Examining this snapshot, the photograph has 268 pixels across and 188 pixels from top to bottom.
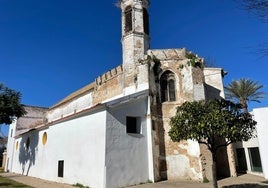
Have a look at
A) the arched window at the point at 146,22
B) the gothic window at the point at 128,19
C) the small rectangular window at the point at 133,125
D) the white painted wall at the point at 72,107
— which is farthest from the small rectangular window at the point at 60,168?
the arched window at the point at 146,22

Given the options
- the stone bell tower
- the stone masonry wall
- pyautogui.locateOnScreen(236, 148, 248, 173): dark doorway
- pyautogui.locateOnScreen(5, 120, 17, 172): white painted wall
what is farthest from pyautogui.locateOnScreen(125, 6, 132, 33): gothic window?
pyautogui.locateOnScreen(5, 120, 17, 172): white painted wall

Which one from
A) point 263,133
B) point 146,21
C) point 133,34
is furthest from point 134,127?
point 146,21

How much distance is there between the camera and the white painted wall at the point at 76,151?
13.5 meters

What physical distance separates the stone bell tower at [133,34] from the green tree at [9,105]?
11.1 metres

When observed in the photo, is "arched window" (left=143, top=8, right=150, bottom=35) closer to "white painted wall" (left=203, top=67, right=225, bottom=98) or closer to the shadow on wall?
"white painted wall" (left=203, top=67, right=225, bottom=98)

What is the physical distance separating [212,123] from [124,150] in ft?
19.8

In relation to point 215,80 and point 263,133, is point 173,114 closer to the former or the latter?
point 263,133

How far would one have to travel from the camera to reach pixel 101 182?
12.8 metres

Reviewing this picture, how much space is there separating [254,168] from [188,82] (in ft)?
31.7

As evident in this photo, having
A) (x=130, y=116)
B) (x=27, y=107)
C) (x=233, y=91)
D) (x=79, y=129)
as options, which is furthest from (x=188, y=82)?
(x=27, y=107)

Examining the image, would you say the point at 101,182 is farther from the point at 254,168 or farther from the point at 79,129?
the point at 254,168

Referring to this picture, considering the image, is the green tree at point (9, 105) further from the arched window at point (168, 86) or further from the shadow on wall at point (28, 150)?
the arched window at point (168, 86)

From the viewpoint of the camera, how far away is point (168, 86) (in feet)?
58.4

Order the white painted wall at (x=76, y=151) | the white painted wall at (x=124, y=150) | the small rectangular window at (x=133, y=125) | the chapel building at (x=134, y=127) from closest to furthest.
Answer: the white painted wall at (x=124, y=150) < the white painted wall at (x=76, y=151) < the chapel building at (x=134, y=127) < the small rectangular window at (x=133, y=125)
